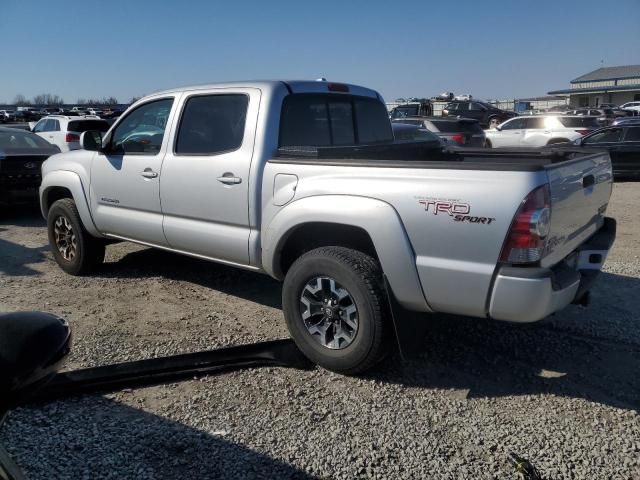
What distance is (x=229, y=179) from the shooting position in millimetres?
4352

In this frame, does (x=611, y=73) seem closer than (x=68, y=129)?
No

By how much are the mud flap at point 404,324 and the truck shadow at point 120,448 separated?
106cm

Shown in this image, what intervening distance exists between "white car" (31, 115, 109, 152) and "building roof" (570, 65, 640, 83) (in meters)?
61.9

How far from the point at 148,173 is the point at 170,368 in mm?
1905

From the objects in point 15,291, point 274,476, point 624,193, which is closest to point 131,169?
point 15,291

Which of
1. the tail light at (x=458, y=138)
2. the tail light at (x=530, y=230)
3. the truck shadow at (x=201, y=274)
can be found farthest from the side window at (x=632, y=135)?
the tail light at (x=530, y=230)

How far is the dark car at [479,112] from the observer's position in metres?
30.4

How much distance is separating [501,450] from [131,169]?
3876 mm

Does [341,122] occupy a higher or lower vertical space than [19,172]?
higher

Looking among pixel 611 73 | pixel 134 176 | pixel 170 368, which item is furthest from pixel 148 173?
pixel 611 73

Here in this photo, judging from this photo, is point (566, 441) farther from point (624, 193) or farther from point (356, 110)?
point (624, 193)

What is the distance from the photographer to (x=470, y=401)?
11.8ft

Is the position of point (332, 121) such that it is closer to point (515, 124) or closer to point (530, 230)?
point (530, 230)

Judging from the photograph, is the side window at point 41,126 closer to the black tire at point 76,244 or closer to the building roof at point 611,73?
the black tire at point 76,244
